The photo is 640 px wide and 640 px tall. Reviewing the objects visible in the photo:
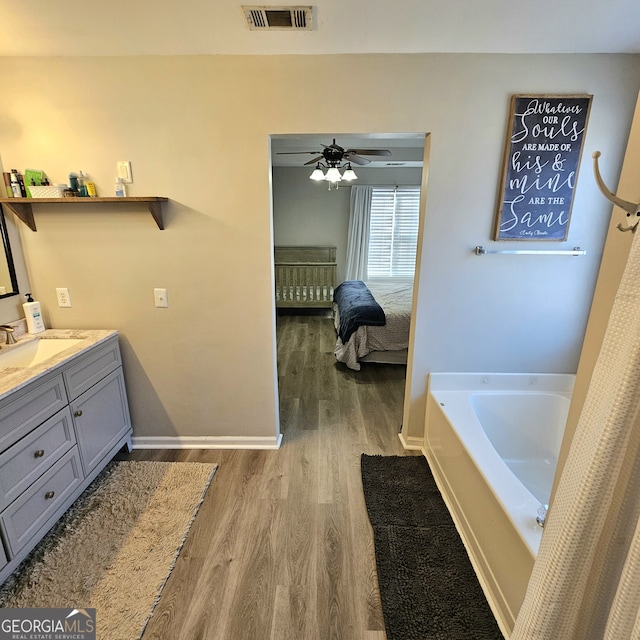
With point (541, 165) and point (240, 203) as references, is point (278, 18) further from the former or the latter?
point (541, 165)

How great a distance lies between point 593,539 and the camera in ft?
2.39

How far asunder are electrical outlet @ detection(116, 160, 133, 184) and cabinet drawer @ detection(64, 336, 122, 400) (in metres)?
0.95

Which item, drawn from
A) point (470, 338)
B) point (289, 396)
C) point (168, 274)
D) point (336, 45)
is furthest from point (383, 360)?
point (336, 45)

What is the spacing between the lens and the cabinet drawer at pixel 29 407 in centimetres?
146

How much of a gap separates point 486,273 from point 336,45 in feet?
4.82

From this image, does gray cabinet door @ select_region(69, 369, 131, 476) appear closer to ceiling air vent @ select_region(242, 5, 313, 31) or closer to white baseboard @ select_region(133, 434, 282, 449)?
white baseboard @ select_region(133, 434, 282, 449)

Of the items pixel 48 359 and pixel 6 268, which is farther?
pixel 6 268

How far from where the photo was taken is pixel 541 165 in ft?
6.29

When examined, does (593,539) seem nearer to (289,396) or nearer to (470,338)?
→ (470,338)

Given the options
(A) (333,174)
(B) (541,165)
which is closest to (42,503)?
(B) (541,165)

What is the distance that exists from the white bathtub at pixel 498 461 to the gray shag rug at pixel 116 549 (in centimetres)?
141

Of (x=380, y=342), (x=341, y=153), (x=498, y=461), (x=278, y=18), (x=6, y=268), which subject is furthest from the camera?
(x=380, y=342)

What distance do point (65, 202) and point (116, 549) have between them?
1806 mm
